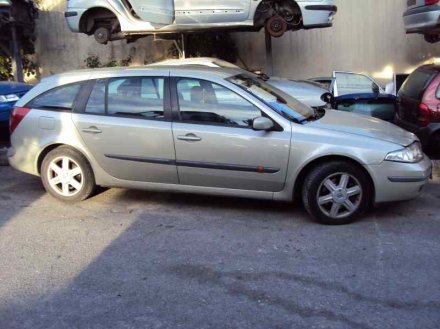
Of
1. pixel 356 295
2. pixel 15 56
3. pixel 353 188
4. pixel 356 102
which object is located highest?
pixel 15 56

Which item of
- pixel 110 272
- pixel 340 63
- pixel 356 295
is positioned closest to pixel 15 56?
pixel 340 63

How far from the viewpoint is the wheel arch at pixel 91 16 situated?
11.6m

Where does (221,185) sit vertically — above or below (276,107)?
below

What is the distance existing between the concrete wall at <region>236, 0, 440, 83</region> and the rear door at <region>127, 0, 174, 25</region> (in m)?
4.57

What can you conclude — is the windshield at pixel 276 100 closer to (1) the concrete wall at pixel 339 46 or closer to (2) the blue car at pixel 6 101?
(2) the blue car at pixel 6 101

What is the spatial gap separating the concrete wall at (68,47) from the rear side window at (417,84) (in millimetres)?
8700

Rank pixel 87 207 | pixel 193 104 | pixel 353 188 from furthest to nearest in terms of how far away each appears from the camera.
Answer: pixel 87 207 < pixel 193 104 < pixel 353 188

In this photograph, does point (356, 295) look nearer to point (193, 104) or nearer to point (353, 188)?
point (353, 188)

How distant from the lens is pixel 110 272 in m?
4.24

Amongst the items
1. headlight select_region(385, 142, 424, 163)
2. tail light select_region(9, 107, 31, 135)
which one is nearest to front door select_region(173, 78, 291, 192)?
headlight select_region(385, 142, 424, 163)

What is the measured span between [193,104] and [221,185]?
2.83 feet

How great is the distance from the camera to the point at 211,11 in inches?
428

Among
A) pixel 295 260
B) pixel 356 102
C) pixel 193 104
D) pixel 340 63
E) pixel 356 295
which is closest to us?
pixel 356 295

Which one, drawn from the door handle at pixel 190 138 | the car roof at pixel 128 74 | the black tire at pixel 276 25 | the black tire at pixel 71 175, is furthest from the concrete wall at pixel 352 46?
the door handle at pixel 190 138
